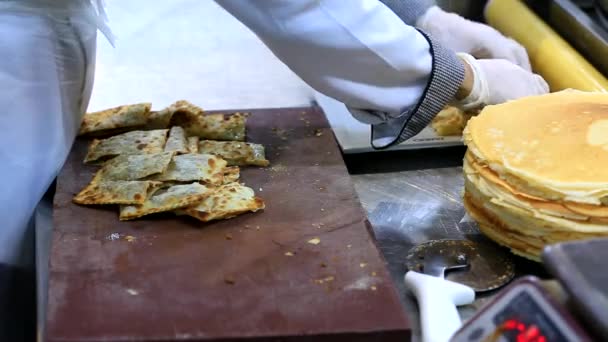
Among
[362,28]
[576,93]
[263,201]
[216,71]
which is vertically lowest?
[216,71]

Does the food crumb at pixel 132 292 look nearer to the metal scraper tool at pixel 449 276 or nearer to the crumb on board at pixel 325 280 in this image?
the crumb on board at pixel 325 280

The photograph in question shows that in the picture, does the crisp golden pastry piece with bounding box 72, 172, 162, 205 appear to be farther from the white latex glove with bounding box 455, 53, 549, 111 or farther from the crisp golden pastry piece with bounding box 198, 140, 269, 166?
the white latex glove with bounding box 455, 53, 549, 111

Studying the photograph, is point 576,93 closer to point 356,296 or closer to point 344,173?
point 344,173

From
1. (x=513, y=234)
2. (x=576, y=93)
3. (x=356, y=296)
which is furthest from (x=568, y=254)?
(x=576, y=93)

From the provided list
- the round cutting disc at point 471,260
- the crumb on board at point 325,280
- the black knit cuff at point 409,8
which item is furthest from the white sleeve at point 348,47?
the black knit cuff at point 409,8

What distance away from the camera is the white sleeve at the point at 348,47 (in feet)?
3.99

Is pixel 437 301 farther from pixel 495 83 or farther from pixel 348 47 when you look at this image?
pixel 495 83

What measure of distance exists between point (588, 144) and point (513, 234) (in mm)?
202

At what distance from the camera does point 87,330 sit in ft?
3.27

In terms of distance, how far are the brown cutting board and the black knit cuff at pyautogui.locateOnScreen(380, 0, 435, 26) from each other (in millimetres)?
716

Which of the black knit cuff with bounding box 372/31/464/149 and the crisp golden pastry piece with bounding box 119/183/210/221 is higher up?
the black knit cuff with bounding box 372/31/464/149

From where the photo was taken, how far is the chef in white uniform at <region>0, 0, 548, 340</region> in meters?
1.24

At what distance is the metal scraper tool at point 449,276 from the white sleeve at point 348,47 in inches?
11.7

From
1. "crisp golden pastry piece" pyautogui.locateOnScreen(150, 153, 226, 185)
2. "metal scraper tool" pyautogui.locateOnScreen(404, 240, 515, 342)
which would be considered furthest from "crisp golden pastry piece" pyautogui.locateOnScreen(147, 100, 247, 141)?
"metal scraper tool" pyautogui.locateOnScreen(404, 240, 515, 342)
